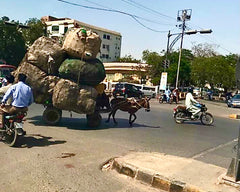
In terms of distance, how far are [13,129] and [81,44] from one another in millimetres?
3648

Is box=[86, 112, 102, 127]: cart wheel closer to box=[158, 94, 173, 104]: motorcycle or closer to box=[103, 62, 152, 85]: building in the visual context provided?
box=[158, 94, 173, 104]: motorcycle

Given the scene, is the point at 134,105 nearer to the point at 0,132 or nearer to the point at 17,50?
the point at 0,132

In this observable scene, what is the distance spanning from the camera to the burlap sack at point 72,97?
9.18m

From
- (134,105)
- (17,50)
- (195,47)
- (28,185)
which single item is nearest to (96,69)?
(134,105)

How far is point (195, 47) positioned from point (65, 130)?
57.4m

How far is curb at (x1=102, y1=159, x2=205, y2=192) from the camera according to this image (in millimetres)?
4871

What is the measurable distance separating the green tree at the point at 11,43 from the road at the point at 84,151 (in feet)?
130

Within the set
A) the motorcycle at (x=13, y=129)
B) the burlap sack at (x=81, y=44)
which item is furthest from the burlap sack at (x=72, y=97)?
the motorcycle at (x=13, y=129)

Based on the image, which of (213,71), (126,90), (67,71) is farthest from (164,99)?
(67,71)

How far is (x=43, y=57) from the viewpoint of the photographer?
371 inches

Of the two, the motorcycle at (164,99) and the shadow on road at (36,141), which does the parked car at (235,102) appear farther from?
the shadow on road at (36,141)

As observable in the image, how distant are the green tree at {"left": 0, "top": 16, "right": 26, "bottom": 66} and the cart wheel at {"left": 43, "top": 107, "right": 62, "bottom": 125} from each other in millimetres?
41335

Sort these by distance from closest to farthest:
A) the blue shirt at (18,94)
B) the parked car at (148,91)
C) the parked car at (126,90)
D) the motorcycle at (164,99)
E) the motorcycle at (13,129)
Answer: the motorcycle at (13,129), the blue shirt at (18,94), the motorcycle at (164,99), the parked car at (126,90), the parked car at (148,91)

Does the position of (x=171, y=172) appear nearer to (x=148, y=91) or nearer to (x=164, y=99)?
(x=164, y=99)
